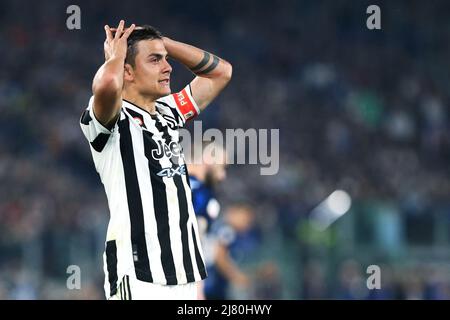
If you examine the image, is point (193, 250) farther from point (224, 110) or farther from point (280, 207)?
point (224, 110)

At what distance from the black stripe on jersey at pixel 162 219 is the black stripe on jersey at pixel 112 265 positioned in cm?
22

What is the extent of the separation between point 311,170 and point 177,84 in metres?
2.61

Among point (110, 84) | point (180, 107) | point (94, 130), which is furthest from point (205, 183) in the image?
point (110, 84)

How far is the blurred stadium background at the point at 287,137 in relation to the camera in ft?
42.8

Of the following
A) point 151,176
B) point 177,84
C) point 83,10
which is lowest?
point 151,176

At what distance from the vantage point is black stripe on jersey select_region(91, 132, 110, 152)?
4887 mm

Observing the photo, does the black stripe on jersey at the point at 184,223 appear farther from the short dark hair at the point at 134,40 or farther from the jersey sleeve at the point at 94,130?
the short dark hair at the point at 134,40

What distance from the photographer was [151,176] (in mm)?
4945

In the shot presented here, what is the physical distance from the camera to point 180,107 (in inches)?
218

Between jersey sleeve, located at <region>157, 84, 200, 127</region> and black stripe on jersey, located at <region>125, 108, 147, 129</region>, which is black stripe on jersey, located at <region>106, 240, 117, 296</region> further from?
jersey sleeve, located at <region>157, 84, 200, 127</region>

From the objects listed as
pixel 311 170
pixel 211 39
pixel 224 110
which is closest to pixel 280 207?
pixel 311 170

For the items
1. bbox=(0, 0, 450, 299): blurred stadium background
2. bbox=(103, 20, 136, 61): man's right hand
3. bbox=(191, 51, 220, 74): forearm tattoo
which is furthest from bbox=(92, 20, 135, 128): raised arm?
bbox=(0, 0, 450, 299): blurred stadium background

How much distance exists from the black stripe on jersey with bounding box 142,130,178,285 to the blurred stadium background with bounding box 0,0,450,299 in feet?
24.1

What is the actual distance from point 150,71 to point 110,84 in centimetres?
47
